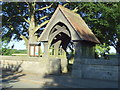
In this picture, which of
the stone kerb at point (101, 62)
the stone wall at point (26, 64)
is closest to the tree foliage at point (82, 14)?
the stone wall at point (26, 64)

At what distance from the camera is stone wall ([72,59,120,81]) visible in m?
12.8

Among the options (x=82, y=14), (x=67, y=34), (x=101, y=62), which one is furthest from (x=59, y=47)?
(x=82, y=14)

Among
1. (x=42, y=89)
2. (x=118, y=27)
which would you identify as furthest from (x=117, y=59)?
(x=118, y=27)

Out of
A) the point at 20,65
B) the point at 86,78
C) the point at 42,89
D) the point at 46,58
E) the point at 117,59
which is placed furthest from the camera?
the point at 20,65

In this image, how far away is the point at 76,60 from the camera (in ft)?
48.1

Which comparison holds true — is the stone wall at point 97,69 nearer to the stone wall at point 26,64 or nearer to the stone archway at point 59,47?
the stone wall at point 26,64

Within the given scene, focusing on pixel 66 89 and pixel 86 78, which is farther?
pixel 86 78

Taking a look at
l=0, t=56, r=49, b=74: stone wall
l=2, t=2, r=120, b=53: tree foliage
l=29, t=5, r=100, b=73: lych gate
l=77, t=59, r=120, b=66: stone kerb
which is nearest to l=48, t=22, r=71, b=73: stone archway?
l=29, t=5, r=100, b=73: lych gate

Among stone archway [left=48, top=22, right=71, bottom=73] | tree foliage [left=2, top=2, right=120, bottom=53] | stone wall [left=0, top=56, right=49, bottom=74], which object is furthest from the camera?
tree foliage [left=2, top=2, right=120, bottom=53]

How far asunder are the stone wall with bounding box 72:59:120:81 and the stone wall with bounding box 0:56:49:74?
3.50m

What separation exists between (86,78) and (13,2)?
13.6 m

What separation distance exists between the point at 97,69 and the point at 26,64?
7.67 meters

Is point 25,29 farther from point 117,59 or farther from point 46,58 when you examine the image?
point 117,59

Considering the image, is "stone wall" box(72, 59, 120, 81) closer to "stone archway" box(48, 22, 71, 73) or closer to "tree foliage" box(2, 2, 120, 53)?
"stone archway" box(48, 22, 71, 73)
